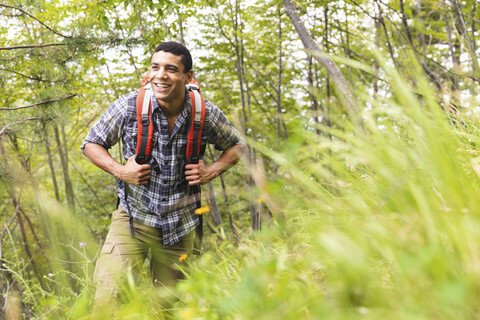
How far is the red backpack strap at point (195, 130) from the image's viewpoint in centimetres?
293

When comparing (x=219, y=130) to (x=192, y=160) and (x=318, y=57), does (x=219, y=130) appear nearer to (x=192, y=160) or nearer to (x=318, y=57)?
(x=192, y=160)

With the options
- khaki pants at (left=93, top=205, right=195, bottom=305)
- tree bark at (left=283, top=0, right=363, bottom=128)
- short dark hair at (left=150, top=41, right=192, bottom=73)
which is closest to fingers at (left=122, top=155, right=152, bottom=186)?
khaki pants at (left=93, top=205, right=195, bottom=305)

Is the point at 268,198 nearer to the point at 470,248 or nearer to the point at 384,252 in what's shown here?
the point at 384,252

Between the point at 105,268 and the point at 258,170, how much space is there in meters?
1.88

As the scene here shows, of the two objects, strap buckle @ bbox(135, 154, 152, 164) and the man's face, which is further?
the man's face

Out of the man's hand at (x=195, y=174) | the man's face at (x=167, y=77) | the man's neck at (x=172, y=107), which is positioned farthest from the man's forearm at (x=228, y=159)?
the man's face at (x=167, y=77)

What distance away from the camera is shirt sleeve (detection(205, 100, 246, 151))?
311cm

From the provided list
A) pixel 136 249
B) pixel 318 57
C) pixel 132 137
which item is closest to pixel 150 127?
pixel 132 137

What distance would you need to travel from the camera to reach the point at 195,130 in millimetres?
2955

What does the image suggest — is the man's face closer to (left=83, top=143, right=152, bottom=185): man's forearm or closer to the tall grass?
(left=83, top=143, right=152, bottom=185): man's forearm

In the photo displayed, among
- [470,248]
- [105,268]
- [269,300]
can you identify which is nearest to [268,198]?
[269,300]

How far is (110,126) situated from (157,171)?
48 centimetres

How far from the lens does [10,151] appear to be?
28.5 feet

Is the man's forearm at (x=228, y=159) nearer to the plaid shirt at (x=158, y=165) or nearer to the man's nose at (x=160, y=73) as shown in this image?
the plaid shirt at (x=158, y=165)
